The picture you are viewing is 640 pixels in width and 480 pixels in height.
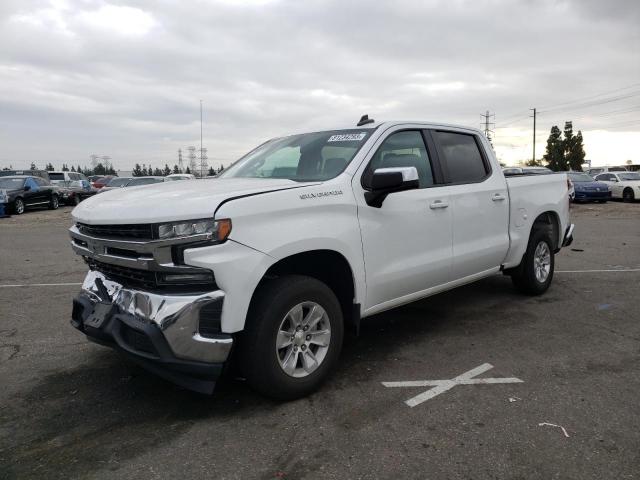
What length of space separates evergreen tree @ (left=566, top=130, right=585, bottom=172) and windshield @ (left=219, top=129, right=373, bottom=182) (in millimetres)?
68392

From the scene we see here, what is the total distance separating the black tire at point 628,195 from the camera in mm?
25891

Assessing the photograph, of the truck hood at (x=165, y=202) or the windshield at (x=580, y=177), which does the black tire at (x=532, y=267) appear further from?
the windshield at (x=580, y=177)

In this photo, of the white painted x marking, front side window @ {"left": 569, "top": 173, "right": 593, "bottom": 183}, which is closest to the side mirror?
the white painted x marking

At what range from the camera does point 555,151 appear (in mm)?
66062

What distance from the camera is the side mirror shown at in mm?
3662

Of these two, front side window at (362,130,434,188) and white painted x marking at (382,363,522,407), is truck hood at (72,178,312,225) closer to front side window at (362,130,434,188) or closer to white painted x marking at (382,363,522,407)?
front side window at (362,130,434,188)

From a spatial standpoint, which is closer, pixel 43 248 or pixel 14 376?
pixel 14 376

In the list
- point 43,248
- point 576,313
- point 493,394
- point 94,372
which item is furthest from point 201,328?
point 43,248

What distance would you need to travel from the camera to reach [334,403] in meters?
3.51

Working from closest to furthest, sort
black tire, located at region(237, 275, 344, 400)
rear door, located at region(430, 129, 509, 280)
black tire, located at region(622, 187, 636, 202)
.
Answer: black tire, located at region(237, 275, 344, 400)
rear door, located at region(430, 129, 509, 280)
black tire, located at region(622, 187, 636, 202)

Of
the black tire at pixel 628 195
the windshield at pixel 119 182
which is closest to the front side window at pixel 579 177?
the black tire at pixel 628 195

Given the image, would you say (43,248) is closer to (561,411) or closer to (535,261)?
(535,261)

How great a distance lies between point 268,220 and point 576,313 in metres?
3.90

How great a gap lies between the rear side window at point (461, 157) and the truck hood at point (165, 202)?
184 centimetres
